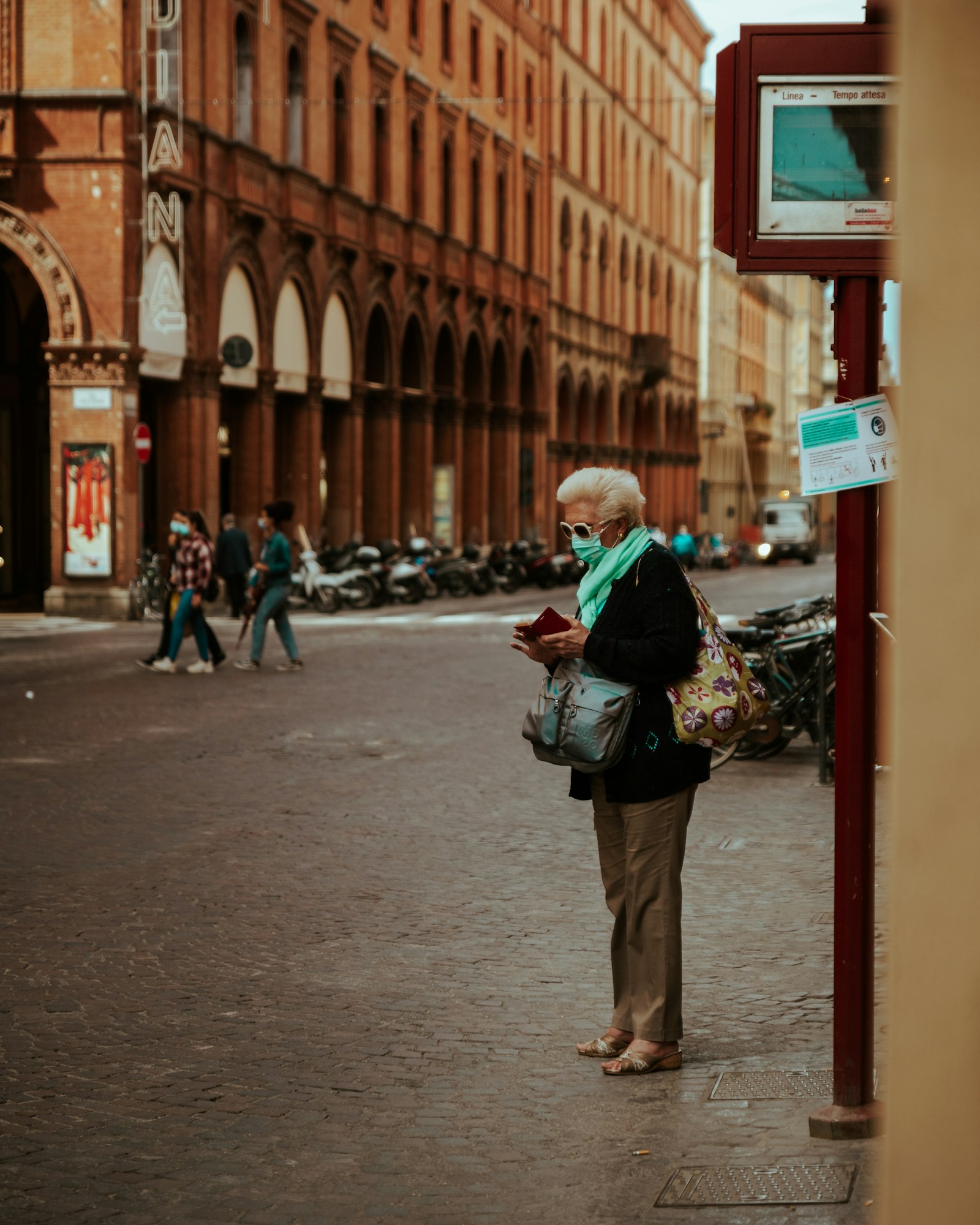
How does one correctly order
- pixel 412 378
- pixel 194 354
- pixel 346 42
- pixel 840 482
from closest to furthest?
pixel 840 482 → pixel 194 354 → pixel 346 42 → pixel 412 378

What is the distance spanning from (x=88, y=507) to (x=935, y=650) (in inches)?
1028

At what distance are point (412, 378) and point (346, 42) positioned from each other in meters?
8.44

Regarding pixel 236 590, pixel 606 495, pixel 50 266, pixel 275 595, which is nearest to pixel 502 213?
pixel 50 266

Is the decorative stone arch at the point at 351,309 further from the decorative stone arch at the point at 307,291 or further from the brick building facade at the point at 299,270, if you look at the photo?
the decorative stone arch at the point at 307,291

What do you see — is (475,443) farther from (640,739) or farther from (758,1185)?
(758,1185)

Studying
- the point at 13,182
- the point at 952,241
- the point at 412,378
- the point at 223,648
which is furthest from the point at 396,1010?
the point at 412,378

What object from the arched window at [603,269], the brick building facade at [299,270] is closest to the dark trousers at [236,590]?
the brick building facade at [299,270]

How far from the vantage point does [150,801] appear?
10.6 metres

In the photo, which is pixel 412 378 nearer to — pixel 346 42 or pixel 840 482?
pixel 346 42

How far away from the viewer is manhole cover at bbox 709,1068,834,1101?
A: 515 centimetres

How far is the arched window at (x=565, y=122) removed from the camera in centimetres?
5838

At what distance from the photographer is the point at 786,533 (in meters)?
70.2

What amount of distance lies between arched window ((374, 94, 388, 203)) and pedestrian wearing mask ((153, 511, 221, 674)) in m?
23.5

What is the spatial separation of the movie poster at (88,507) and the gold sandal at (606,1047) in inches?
922
